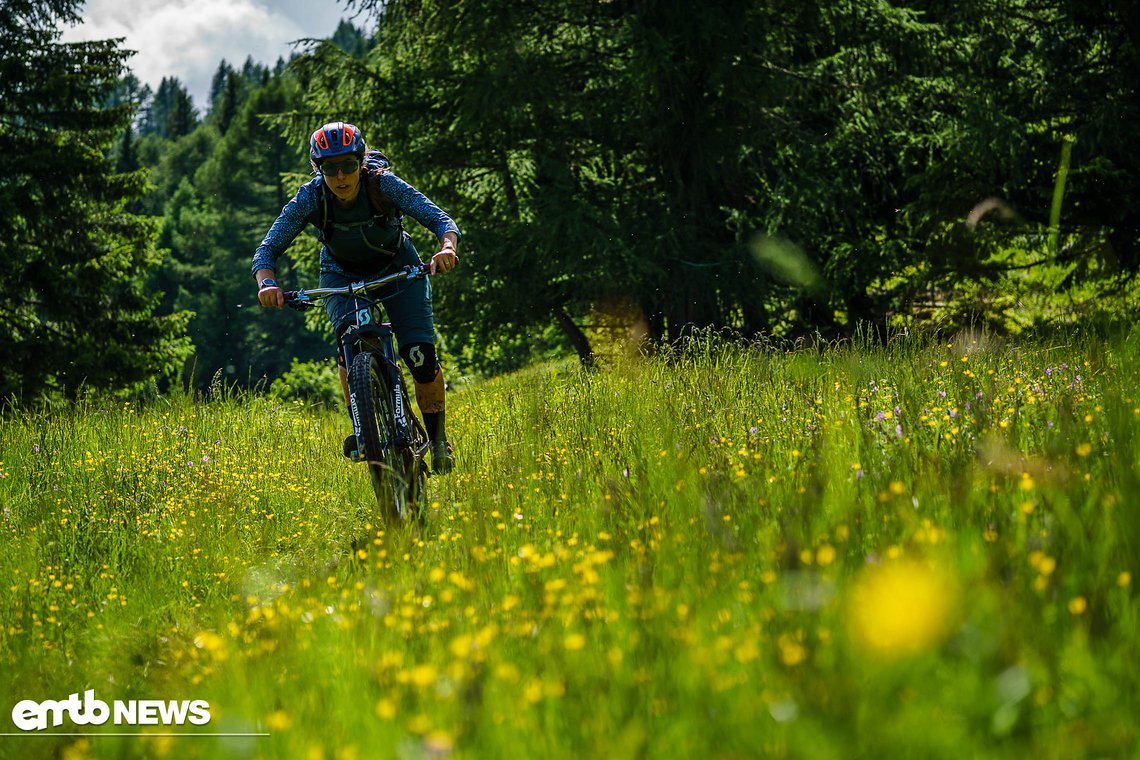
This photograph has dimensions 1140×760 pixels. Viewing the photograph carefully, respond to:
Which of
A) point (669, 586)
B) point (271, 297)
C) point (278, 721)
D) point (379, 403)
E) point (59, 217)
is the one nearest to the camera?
point (278, 721)

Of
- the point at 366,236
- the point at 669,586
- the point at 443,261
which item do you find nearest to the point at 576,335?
the point at 366,236

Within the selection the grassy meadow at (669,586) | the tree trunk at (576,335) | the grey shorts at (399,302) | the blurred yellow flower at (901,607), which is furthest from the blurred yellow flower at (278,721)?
the tree trunk at (576,335)

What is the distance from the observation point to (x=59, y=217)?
1673cm

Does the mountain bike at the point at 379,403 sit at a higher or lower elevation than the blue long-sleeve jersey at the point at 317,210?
lower

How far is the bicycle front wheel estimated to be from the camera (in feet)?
15.6

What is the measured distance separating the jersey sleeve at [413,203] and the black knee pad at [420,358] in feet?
2.23

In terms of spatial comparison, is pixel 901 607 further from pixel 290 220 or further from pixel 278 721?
pixel 290 220

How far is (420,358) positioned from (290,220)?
42.1 inches

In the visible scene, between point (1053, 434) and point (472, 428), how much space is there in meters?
4.46

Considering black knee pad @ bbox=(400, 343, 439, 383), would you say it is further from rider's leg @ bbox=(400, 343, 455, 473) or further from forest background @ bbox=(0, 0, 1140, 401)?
forest background @ bbox=(0, 0, 1140, 401)

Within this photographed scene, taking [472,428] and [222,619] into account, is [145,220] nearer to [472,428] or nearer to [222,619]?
[472,428]

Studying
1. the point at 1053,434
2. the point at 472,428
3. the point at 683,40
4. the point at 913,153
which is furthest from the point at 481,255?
the point at 1053,434

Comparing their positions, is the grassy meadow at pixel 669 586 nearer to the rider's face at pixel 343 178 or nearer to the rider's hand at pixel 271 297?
the rider's hand at pixel 271 297

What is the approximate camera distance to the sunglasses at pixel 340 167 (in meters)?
5.22
